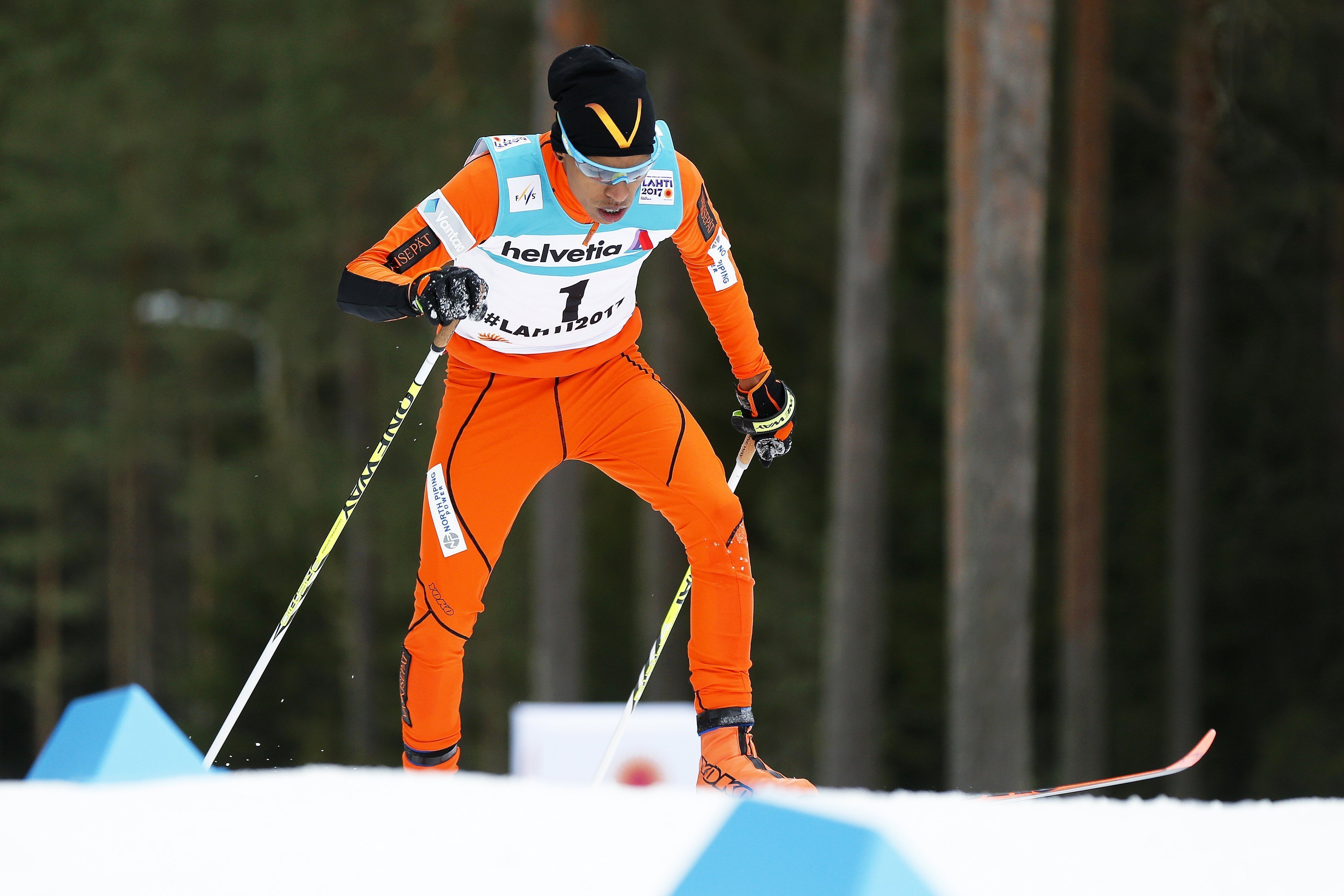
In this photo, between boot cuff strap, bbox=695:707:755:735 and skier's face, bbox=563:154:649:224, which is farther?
boot cuff strap, bbox=695:707:755:735

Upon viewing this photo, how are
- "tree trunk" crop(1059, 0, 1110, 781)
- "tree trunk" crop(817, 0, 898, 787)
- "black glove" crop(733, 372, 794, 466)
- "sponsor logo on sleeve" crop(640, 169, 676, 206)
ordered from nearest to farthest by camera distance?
"sponsor logo on sleeve" crop(640, 169, 676, 206)
"black glove" crop(733, 372, 794, 466)
"tree trunk" crop(817, 0, 898, 787)
"tree trunk" crop(1059, 0, 1110, 781)

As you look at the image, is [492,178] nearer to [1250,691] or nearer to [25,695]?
[1250,691]

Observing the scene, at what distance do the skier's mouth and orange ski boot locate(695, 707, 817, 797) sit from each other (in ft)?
4.95

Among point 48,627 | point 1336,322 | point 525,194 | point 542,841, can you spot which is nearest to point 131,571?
point 48,627

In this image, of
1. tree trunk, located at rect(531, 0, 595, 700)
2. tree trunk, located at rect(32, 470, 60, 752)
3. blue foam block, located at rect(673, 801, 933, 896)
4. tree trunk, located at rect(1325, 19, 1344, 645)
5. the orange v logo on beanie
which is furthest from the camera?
tree trunk, located at rect(32, 470, 60, 752)

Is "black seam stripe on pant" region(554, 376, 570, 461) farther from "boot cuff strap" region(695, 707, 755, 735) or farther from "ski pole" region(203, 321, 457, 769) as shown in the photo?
"boot cuff strap" region(695, 707, 755, 735)

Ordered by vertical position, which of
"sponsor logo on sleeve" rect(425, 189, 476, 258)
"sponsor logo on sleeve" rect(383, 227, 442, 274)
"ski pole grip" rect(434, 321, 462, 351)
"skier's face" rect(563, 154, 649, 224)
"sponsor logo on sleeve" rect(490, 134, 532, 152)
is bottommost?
"ski pole grip" rect(434, 321, 462, 351)

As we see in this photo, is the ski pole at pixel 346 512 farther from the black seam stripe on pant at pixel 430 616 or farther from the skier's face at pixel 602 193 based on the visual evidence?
the skier's face at pixel 602 193

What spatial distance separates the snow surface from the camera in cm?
243

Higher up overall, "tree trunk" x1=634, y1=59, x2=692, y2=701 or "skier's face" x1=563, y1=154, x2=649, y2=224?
A: "skier's face" x1=563, y1=154, x2=649, y2=224

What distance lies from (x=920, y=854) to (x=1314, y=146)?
1531 cm

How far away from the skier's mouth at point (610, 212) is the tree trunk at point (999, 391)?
14.1 ft

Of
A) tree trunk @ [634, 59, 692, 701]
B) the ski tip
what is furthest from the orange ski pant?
tree trunk @ [634, 59, 692, 701]

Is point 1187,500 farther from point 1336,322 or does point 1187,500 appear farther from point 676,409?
point 676,409
